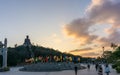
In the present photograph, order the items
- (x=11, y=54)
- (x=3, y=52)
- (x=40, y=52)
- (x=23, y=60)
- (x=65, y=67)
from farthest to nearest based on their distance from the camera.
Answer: (x=40, y=52)
(x=23, y=60)
(x=11, y=54)
(x=3, y=52)
(x=65, y=67)

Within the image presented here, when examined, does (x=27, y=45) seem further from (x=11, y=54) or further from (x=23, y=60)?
(x=11, y=54)

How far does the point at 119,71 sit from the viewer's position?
43375 millimetres

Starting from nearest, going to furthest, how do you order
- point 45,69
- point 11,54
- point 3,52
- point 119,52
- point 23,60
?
point 119,52 < point 45,69 < point 3,52 < point 11,54 < point 23,60

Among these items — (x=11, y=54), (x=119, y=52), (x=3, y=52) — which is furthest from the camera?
(x=11, y=54)

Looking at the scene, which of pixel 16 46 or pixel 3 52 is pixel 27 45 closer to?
pixel 16 46

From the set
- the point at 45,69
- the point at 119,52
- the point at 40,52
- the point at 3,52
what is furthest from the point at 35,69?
the point at 40,52

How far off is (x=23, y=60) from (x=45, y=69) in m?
72.6

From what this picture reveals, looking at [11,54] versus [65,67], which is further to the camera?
[11,54]

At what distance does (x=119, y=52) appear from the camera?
171 ft

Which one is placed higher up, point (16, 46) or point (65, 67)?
point (16, 46)

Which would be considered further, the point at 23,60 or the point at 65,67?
the point at 23,60

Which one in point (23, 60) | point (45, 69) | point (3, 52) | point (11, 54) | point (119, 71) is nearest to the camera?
point (119, 71)

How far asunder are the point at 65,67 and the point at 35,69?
9.13 m

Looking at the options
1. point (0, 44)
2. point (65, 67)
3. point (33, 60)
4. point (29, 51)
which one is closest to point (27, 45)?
point (29, 51)
